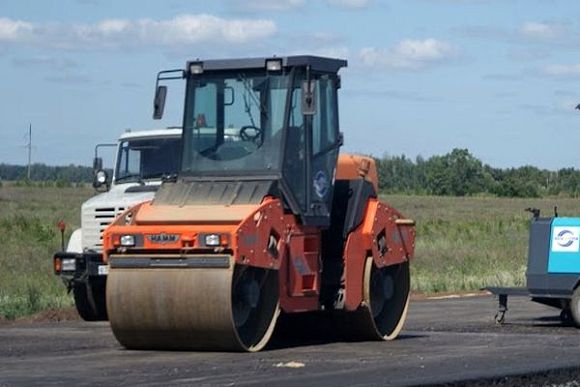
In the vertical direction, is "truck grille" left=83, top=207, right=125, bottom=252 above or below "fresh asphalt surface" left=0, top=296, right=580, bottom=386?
above

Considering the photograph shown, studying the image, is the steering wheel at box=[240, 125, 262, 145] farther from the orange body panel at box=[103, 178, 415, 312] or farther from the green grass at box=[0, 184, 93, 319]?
the green grass at box=[0, 184, 93, 319]

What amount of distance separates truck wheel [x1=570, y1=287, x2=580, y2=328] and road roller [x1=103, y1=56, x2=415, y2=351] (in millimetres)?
2783

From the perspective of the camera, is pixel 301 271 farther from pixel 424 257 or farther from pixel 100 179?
pixel 424 257

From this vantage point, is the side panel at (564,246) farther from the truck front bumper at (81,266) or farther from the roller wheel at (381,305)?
the truck front bumper at (81,266)

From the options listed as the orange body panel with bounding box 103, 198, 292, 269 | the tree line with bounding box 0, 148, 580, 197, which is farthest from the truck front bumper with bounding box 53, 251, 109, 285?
the tree line with bounding box 0, 148, 580, 197

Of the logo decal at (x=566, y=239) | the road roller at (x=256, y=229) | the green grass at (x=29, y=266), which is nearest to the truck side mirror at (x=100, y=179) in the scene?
the green grass at (x=29, y=266)

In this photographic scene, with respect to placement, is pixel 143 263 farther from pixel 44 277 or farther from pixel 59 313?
pixel 44 277

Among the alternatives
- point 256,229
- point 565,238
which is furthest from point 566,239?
point 256,229

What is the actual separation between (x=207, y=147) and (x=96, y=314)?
226 inches

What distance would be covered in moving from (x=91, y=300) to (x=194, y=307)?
6739 millimetres

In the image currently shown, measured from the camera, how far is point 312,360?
14562mm

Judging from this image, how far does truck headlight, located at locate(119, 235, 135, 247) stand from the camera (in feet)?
49.4

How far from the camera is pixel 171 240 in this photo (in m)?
14.9

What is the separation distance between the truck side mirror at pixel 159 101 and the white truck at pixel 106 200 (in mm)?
3120
